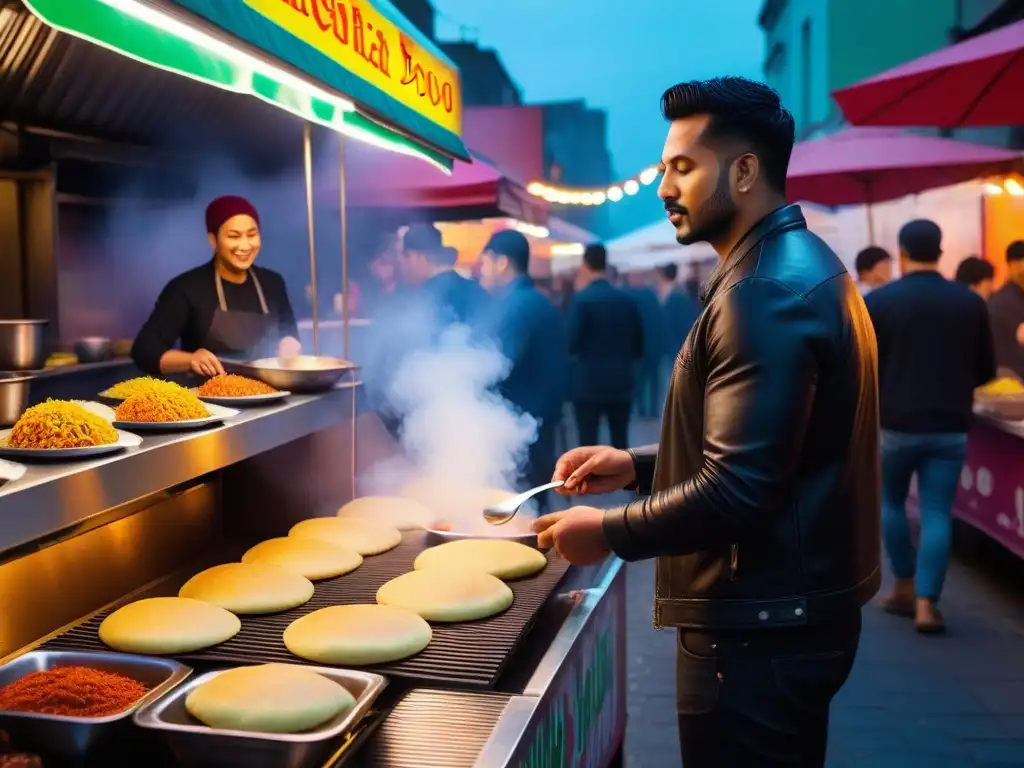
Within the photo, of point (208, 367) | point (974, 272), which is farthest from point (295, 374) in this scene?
point (974, 272)

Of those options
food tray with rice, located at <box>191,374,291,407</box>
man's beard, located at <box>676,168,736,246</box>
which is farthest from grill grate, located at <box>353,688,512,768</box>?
food tray with rice, located at <box>191,374,291,407</box>

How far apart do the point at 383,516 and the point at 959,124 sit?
4.03 m

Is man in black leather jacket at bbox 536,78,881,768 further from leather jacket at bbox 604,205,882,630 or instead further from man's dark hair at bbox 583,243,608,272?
man's dark hair at bbox 583,243,608,272

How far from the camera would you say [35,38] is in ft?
18.1

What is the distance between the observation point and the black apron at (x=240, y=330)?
462 centimetres

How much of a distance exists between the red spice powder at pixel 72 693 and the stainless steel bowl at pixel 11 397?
2.51 ft

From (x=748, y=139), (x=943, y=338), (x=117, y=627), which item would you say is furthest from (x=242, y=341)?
(x=943, y=338)

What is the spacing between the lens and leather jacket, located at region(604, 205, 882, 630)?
181cm

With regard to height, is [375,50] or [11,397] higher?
[375,50]

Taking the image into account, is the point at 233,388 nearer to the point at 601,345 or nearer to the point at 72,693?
the point at 72,693

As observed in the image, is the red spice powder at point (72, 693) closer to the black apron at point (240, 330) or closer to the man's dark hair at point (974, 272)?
the black apron at point (240, 330)

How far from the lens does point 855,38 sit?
1870 centimetres

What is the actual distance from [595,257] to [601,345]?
2.38 ft

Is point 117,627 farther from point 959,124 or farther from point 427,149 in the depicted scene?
point 959,124
